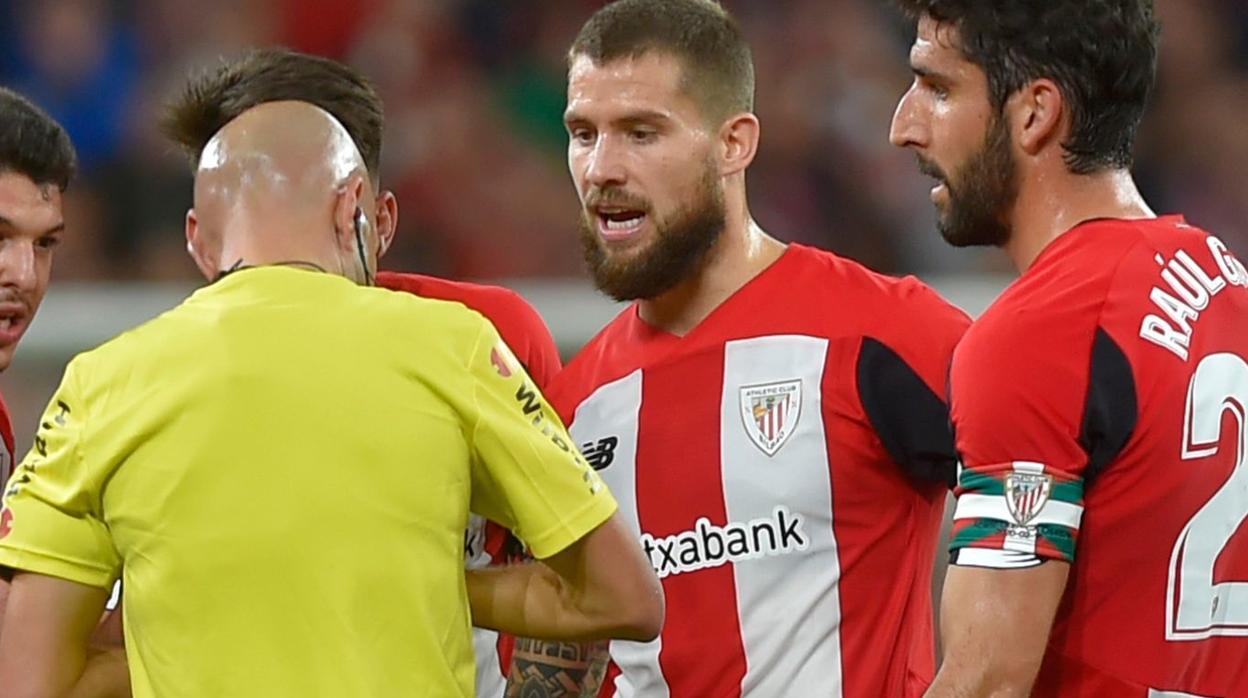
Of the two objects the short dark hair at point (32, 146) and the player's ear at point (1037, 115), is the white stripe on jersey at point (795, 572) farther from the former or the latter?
the short dark hair at point (32, 146)

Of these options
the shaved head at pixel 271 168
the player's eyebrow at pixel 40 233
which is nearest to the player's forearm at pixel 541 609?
the shaved head at pixel 271 168

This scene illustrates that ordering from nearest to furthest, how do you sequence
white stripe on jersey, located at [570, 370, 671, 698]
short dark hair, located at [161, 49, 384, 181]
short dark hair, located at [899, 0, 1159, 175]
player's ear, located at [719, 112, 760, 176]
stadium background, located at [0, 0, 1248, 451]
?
short dark hair, located at [899, 0, 1159, 175], short dark hair, located at [161, 49, 384, 181], white stripe on jersey, located at [570, 370, 671, 698], player's ear, located at [719, 112, 760, 176], stadium background, located at [0, 0, 1248, 451]

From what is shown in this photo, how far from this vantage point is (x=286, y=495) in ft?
8.36

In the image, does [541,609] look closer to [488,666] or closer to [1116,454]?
[1116,454]

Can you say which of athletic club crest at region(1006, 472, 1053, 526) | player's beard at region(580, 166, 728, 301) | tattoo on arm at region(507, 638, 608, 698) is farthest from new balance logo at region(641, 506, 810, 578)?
athletic club crest at region(1006, 472, 1053, 526)

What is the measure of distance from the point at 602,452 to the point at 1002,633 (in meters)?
1.06

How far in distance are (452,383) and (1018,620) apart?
0.88m

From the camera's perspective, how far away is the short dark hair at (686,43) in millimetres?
3732

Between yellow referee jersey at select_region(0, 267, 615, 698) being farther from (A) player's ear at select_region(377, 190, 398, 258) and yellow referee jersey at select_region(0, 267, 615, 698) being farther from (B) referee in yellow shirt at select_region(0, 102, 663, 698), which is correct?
(A) player's ear at select_region(377, 190, 398, 258)

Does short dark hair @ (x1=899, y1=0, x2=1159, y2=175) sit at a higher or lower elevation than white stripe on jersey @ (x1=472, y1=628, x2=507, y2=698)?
higher

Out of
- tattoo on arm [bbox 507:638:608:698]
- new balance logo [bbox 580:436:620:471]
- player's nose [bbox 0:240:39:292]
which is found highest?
player's nose [bbox 0:240:39:292]

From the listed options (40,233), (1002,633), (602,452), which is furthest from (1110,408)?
(40,233)

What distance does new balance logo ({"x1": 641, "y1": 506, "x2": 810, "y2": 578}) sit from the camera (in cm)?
343

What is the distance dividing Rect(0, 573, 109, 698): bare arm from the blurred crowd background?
488cm
